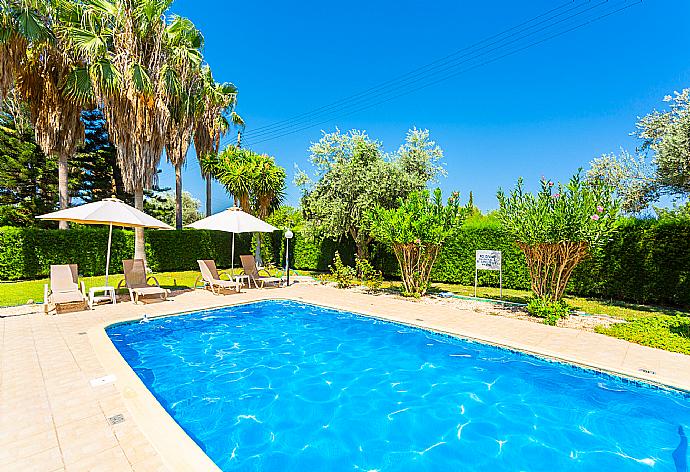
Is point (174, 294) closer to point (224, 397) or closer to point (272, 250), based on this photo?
point (224, 397)

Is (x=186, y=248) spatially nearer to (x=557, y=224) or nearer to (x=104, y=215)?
(x=104, y=215)

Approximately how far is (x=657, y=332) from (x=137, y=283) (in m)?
14.9

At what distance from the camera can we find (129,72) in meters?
14.4

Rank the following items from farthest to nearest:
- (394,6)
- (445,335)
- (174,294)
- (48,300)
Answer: (394,6), (174,294), (48,300), (445,335)

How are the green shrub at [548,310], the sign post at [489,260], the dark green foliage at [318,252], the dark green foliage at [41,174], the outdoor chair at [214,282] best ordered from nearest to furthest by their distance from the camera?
1. the green shrub at [548,310]
2. the sign post at [489,260]
3. the outdoor chair at [214,282]
4. the dark green foliage at [318,252]
5. the dark green foliage at [41,174]

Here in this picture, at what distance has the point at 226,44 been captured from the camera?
27.8 meters

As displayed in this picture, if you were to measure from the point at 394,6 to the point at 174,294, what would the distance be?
716 inches

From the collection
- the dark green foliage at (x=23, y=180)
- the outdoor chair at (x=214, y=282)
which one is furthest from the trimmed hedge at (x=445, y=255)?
the dark green foliage at (x=23, y=180)

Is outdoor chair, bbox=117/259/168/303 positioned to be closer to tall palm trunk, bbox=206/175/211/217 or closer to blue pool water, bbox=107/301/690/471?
blue pool water, bbox=107/301/690/471

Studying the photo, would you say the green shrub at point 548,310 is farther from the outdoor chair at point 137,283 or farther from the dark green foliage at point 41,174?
the dark green foliage at point 41,174

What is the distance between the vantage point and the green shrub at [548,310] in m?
9.66

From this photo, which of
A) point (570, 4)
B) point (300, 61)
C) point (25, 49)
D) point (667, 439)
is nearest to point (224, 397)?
point (667, 439)

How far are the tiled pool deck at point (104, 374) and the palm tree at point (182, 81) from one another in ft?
33.6

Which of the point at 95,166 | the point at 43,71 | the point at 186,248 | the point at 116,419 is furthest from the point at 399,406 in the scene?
the point at 95,166
